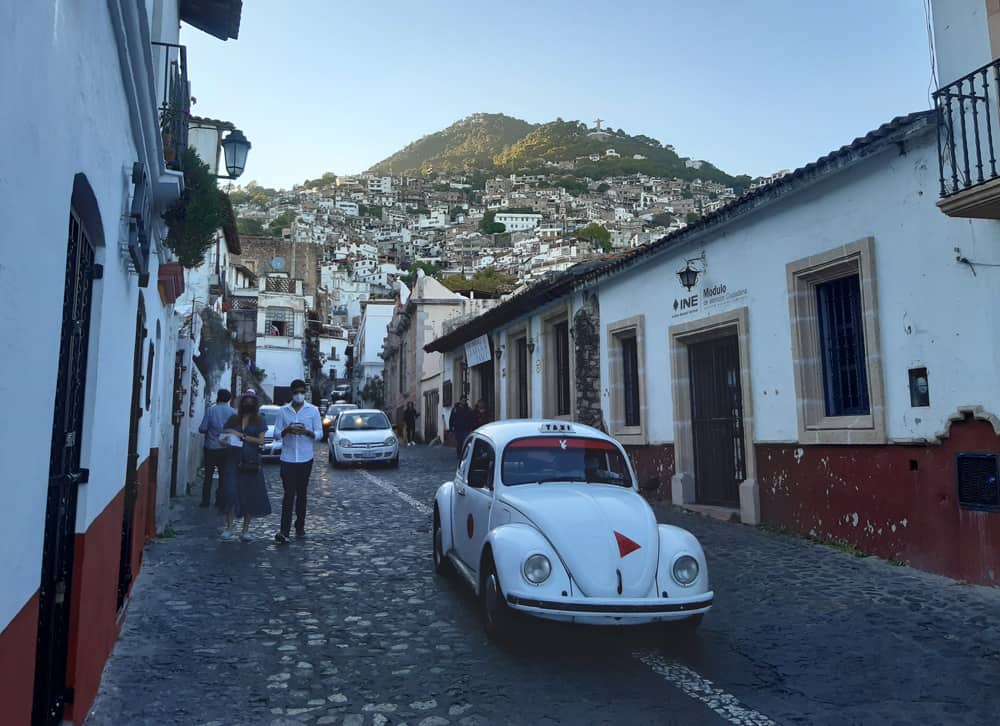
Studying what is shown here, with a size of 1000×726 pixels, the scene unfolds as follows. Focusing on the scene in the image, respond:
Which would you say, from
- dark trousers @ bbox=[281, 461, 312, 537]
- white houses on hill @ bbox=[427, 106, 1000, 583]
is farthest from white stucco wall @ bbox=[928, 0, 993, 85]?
dark trousers @ bbox=[281, 461, 312, 537]

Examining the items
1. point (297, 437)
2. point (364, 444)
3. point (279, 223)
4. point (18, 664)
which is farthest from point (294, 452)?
point (279, 223)

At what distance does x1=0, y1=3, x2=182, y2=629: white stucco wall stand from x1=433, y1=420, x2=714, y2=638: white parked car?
2.69 metres

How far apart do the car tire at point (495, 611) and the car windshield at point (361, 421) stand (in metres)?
14.6

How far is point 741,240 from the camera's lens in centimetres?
1034

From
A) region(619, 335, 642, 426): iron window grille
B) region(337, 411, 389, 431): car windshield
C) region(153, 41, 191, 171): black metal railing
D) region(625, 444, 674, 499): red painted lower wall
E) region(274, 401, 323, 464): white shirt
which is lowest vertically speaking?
region(625, 444, 674, 499): red painted lower wall

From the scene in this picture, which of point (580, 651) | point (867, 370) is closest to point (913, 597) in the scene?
point (867, 370)

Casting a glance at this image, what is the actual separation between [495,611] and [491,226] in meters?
165

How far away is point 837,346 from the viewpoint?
888 cm

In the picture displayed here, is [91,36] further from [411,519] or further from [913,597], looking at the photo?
[411,519]

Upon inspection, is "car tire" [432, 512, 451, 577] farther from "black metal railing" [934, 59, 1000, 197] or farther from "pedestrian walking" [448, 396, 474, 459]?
"pedestrian walking" [448, 396, 474, 459]

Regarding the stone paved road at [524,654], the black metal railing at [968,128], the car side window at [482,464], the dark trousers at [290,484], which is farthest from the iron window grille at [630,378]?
the car side window at [482,464]

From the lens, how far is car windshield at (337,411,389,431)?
774 inches

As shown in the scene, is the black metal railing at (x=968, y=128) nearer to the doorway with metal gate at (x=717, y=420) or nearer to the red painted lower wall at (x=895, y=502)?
the red painted lower wall at (x=895, y=502)

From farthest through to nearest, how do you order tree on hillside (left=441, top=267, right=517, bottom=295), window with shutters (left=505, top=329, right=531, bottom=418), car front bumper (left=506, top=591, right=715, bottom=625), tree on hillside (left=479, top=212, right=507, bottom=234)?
tree on hillside (left=479, top=212, right=507, bottom=234) → tree on hillside (left=441, top=267, right=517, bottom=295) → window with shutters (left=505, top=329, right=531, bottom=418) → car front bumper (left=506, top=591, right=715, bottom=625)
